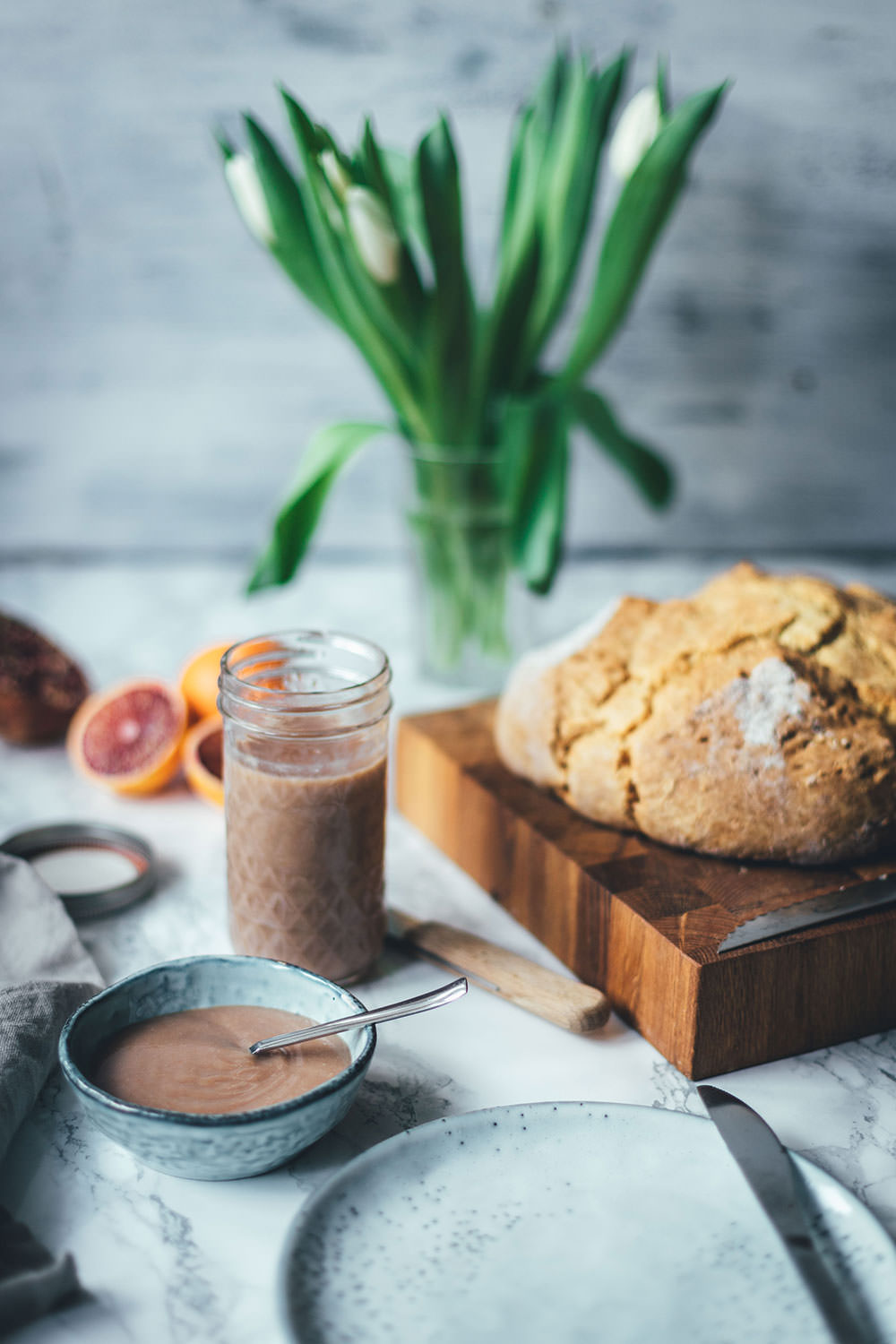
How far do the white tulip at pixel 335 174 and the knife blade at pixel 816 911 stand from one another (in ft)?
3.23

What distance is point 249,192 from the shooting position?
153 cm

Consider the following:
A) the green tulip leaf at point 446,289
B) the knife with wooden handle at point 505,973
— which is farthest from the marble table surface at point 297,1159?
the green tulip leaf at point 446,289

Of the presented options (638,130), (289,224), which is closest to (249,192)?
(289,224)

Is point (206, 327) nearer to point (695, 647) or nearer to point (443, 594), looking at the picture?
point (443, 594)

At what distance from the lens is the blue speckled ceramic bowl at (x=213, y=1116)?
2.56 feet

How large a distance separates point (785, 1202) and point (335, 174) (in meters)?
1.21

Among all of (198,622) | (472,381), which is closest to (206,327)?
(198,622)

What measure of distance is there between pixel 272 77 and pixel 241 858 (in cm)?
160

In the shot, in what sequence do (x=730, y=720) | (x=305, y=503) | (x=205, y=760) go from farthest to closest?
(x=305, y=503)
(x=205, y=760)
(x=730, y=720)

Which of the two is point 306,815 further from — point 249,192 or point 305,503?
point 249,192

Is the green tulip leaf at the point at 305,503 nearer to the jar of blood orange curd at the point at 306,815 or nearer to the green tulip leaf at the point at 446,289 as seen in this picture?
the green tulip leaf at the point at 446,289

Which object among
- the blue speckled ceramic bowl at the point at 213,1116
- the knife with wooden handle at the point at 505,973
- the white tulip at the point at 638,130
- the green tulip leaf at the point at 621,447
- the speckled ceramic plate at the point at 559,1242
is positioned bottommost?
the knife with wooden handle at the point at 505,973

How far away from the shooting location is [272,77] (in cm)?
206

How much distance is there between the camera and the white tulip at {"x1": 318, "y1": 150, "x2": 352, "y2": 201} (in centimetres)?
138
